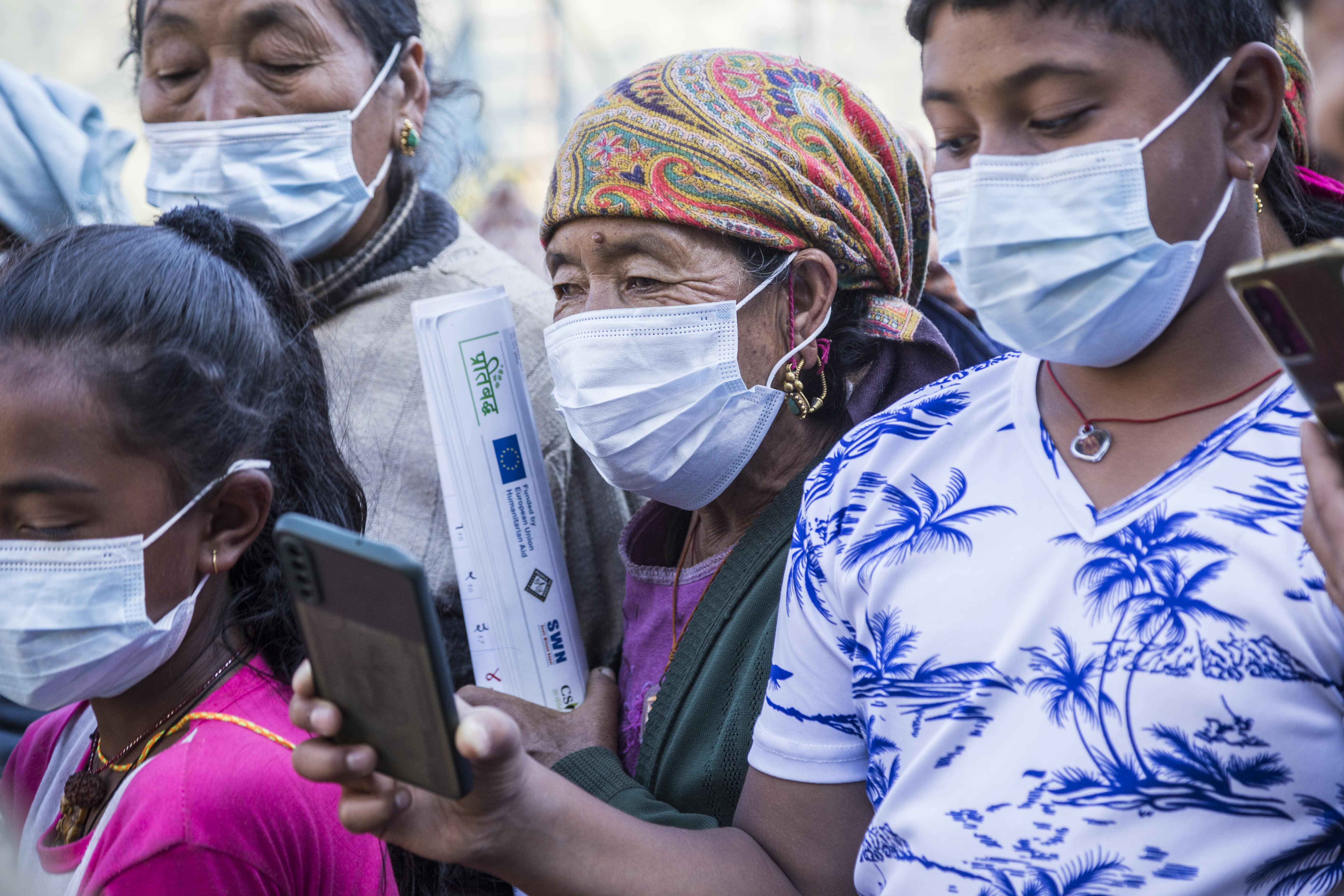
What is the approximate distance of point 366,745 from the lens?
133cm

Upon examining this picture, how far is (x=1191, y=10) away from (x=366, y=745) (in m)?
1.27

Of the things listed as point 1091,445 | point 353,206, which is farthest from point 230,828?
point 353,206

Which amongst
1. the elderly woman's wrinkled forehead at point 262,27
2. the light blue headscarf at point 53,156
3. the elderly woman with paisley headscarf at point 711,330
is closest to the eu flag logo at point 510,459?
the elderly woman with paisley headscarf at point 711,330

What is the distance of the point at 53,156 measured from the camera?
135 inches

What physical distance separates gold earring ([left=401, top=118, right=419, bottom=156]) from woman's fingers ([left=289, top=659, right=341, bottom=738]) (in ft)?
6.43

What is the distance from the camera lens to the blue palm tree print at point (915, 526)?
1462 millimetres

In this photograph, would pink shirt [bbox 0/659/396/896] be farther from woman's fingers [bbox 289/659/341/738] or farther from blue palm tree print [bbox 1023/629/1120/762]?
blue palm tree print [bbox 1023/629/1120/762]

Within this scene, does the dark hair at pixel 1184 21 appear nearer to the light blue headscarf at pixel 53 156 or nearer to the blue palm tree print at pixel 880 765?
the blue palm tree print at pixel 880 765

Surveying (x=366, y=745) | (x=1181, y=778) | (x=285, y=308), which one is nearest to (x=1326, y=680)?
(x=1181, y=778)

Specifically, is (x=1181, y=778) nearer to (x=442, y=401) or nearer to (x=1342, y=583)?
(x=1342, y=583)

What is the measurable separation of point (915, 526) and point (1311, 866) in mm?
554

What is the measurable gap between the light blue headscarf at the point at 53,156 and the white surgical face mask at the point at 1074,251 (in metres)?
2.59

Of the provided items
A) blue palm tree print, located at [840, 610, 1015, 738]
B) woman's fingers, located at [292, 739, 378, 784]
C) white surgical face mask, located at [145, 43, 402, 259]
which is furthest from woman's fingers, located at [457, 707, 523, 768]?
white surgical face mask, located at [145, 43, 402, 259]

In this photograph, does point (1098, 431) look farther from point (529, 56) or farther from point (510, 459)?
point (529, 56)
